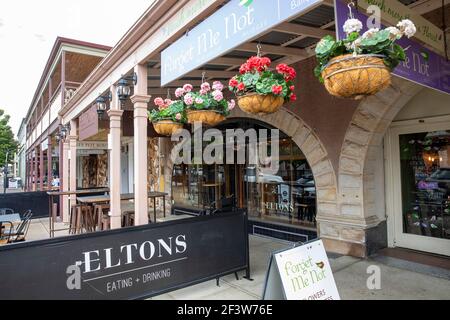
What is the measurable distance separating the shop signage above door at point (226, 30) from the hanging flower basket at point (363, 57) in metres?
0.35

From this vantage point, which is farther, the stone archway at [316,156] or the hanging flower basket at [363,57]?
the stone archway at [316,156]

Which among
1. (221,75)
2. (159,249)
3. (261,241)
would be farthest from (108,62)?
(261,241)

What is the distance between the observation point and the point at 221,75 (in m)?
6.14

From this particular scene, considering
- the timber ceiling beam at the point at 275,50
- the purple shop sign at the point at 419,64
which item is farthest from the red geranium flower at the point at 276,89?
the timber ceiling beam at the point at 275,50

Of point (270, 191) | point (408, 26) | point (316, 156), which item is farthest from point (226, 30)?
point (270, 191)

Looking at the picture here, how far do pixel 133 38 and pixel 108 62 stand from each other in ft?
4.35

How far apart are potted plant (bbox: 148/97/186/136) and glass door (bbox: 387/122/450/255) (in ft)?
12.0

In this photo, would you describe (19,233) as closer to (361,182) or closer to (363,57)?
(361,182)

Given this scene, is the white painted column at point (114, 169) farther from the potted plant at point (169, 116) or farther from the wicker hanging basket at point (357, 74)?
the wicker hanging basket at point (357, 74)

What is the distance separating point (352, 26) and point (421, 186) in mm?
3996

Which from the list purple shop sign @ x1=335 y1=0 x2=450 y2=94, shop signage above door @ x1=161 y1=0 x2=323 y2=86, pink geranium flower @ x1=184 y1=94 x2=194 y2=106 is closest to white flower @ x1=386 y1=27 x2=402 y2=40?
purple shop sign @ x1=335 y1=0 x2=450 y2=94

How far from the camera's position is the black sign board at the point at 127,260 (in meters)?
2.72

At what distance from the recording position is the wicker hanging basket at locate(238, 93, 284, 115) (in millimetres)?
3178
